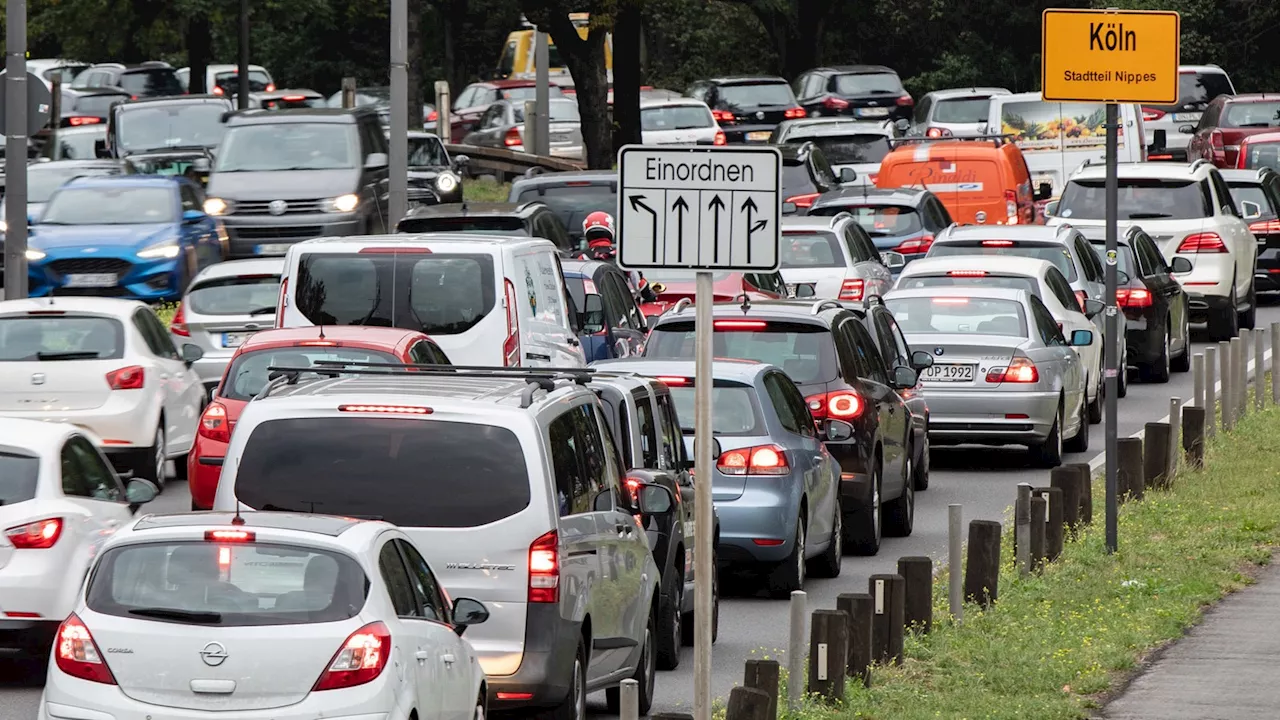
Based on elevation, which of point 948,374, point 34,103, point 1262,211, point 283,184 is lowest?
point 948,374

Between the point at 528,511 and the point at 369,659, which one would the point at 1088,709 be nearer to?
the point at 528,511

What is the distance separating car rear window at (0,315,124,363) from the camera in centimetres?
1864

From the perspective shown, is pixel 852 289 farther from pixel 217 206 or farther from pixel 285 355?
pixel 285 355

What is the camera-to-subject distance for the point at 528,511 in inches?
389

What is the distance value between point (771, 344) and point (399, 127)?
42.0ft

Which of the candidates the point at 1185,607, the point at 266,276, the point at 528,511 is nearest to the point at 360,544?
the point at 528,511

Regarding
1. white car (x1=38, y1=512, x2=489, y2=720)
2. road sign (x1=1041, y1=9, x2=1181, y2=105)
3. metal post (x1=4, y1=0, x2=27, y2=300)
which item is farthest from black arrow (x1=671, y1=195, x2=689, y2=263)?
metal post (x1=4, y1=0, x2=27, y2=300)

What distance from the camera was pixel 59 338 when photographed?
741 inches

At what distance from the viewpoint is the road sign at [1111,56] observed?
14.9 m

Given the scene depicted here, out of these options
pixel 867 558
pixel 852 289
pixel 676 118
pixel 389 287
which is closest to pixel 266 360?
pixel 389 287

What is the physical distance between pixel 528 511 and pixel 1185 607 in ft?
16.1

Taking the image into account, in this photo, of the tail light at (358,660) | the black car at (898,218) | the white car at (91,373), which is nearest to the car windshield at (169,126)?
the black car at (898,218)

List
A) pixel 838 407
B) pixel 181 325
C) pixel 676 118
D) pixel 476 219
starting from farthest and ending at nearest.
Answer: pixel 676 118, pixel 476 219, pixel 181 325, pixel 838 407

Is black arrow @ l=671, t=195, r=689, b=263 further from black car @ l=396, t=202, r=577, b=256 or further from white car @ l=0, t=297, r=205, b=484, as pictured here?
black car @ l=396, t=202, r=577, b=256
